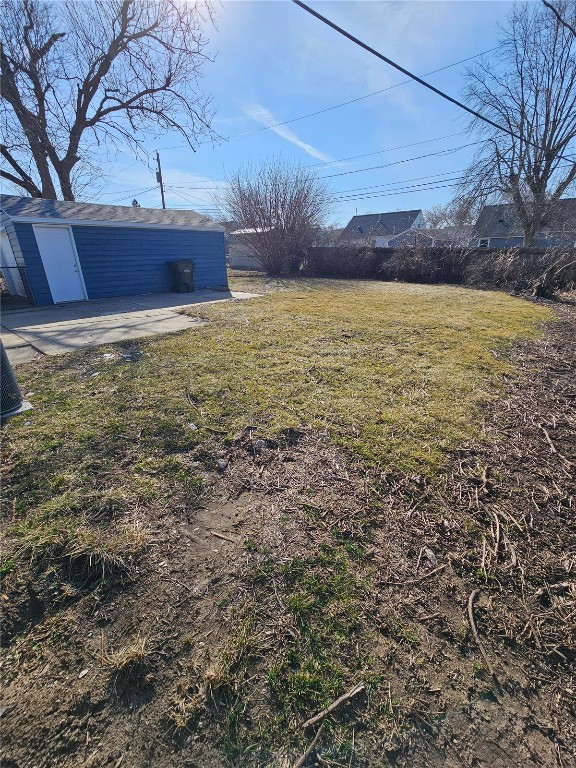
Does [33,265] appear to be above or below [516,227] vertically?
below

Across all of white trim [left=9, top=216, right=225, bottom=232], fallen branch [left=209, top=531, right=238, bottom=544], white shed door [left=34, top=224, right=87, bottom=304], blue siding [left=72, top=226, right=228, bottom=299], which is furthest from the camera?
blue siding [left=72, top=226, right=228, bottom=299]

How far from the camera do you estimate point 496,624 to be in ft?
4.52

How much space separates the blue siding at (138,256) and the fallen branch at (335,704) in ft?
37.2

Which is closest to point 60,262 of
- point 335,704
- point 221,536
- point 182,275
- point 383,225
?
point 182,275

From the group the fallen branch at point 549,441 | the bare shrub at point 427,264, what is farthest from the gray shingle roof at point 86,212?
the fallen branch at point 549,441

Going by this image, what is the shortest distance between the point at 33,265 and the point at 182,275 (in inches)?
160

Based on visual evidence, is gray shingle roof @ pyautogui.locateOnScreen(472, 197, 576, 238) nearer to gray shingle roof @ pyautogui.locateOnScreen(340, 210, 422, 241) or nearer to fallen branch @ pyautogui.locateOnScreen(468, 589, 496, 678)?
gray shingle roof @ pyautogui.locateOnScreen(340, 210, 422, 241)

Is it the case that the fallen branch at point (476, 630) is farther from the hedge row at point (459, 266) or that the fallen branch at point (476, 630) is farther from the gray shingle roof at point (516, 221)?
the gray shingle roof at point (516, 221)

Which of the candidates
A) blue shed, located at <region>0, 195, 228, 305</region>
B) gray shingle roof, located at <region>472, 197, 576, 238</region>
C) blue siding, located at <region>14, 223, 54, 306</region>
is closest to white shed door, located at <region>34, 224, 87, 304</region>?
blue shed, located at <region>0, 195, 228, 305</region>

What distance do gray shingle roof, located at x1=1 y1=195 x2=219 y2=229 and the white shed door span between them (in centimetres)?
40

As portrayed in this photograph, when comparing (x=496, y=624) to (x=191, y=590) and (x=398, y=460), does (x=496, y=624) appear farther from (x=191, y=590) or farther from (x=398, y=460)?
(x=191, y=590)

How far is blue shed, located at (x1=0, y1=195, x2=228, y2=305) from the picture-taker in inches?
346

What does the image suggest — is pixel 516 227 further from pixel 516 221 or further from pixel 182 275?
pixel 182 275

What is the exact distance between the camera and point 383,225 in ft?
124
